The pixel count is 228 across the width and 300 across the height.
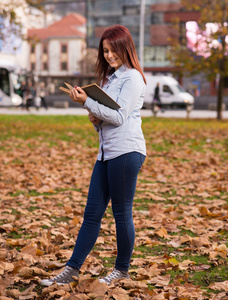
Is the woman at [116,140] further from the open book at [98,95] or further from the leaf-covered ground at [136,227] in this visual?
the leaf-covered ground at [136,227]

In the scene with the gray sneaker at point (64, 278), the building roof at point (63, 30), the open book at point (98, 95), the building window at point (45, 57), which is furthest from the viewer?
the building window at point (45, 57)

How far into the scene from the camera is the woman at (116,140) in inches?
133

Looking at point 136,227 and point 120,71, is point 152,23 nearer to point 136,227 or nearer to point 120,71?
point 136,227

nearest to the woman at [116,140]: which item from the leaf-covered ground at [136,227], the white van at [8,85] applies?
the leaf-covered ground at [136,227]

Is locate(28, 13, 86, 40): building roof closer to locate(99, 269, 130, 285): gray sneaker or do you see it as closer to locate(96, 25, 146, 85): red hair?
locate(96, 25, 146, 85): red hair

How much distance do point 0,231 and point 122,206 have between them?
2.16 metres

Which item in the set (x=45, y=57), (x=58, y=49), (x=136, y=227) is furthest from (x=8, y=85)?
(x=45, y=57)

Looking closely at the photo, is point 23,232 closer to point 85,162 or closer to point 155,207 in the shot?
point 155,207

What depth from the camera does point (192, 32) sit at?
22812 millimetres

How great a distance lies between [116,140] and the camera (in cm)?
343

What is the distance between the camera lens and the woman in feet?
11.1

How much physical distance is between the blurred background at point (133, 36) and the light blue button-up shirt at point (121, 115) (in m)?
0.88

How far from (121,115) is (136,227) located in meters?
2.40

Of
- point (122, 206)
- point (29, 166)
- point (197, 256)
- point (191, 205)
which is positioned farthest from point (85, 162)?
point (122, 206)
